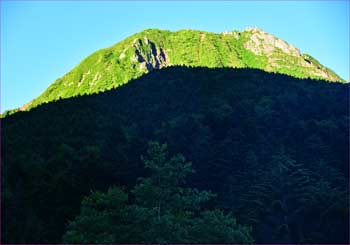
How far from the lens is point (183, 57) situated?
395 feet

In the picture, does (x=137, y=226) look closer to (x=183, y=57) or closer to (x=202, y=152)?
(x=202, y=152)

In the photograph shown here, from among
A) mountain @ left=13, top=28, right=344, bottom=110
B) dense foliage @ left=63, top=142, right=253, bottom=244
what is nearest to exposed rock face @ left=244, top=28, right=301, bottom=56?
mountain @ left=13, top=28, right=344, bottom=110

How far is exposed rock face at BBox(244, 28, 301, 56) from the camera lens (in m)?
128

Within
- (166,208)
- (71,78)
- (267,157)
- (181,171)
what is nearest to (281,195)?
(267,157)

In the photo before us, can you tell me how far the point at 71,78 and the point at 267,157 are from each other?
77.8m

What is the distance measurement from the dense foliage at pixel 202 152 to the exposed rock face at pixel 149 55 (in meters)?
63.2

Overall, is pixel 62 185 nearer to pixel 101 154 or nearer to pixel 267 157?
pixel 101 154

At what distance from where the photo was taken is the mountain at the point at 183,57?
102 meters

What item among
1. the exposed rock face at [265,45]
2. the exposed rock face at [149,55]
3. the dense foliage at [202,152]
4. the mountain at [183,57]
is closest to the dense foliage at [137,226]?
the dense foliage at [202,152]

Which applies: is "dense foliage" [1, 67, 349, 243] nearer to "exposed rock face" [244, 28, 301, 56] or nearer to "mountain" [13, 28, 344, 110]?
"mountain" [13, 28, 344, 110]

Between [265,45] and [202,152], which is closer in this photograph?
[202,152]

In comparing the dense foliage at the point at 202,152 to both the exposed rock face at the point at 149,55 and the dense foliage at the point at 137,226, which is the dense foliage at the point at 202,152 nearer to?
the dense foliage at the point at 137,226

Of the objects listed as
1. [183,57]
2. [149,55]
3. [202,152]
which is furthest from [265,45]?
[202,152]

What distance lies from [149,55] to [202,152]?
87999mm
